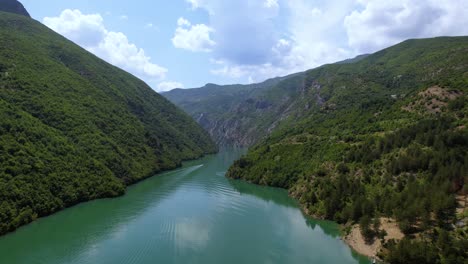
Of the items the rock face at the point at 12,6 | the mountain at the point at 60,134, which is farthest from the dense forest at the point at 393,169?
the rock face at the point at 12,6

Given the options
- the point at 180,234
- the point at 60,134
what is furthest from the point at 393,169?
the point at 60,134

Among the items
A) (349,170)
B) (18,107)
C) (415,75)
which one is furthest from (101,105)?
(415,75)

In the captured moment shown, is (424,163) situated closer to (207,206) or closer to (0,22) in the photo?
(207,206)

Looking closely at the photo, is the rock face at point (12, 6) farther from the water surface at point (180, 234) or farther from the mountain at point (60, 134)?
the water surface at point (180, 234)

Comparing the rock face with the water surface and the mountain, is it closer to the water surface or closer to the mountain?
the mountain

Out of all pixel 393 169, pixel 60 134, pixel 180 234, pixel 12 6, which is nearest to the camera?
pixel 180 234

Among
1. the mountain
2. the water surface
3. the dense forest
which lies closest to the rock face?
the mountain

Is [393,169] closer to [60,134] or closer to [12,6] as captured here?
[60,134]
